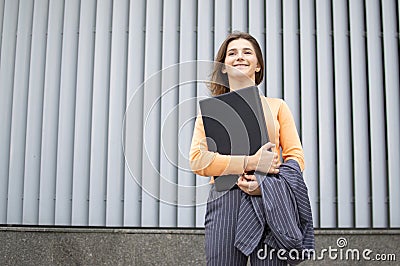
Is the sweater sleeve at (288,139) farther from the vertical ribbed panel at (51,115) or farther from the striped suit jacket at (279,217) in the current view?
the vertical ribbed panel at (51,115)

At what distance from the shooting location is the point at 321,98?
485 centimetres

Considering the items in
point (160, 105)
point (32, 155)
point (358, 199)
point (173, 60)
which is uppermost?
point (173, 60)

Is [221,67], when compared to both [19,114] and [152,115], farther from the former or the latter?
[19,114]

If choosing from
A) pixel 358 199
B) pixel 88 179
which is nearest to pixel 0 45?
pixel 88 179

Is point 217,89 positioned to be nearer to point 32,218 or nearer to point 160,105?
point 160,105

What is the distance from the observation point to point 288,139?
2.70 m

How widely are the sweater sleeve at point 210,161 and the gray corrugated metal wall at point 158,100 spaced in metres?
1.98

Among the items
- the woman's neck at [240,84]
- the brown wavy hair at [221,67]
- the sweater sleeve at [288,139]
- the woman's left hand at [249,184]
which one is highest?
the brown wavy hair at [221,67]

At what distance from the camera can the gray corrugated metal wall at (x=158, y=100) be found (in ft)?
15.5

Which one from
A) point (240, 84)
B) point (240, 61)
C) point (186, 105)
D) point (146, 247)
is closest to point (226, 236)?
point (240, 84)

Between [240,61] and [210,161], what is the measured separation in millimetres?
506

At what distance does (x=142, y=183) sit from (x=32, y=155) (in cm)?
90

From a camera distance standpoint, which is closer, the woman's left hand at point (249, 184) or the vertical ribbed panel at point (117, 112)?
the woman's left hand at point (249, 184)

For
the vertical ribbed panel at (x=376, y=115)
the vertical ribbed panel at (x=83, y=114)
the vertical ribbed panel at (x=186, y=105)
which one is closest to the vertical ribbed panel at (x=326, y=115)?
the vertical ribbed panel at (x=376, y=115)
